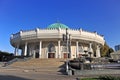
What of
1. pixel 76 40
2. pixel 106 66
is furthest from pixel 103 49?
pixel 106 66

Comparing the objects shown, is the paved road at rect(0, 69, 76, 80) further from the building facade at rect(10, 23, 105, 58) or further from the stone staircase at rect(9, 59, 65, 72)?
the building facade at rect(10, 23, 105, 58)

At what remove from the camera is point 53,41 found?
197 feet

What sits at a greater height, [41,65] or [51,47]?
[51,47]

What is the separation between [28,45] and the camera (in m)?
63.5

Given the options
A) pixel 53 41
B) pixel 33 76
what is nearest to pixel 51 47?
pixel 53 41

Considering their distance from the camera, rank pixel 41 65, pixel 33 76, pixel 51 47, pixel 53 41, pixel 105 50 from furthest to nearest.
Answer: pixel 105 50 → pixel 51 47 → pixel 53 41 → pixel 41 65 → pixel 33 76

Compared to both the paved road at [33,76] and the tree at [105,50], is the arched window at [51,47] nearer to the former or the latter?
the tree at [105,50]

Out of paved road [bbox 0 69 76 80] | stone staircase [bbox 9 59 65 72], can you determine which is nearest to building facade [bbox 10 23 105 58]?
stone staircase [bbox 9 59 65 72]

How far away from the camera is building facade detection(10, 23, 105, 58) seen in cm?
5722

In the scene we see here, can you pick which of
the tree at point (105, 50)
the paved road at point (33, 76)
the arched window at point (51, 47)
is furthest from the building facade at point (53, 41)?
the paved road at point (33, 76)

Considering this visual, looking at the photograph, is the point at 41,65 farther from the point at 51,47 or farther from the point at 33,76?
the point at 51,47

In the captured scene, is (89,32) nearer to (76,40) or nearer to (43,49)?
(76,40)

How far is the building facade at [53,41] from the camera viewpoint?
188 ft

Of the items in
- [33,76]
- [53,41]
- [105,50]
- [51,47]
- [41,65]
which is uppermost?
[53,41]
